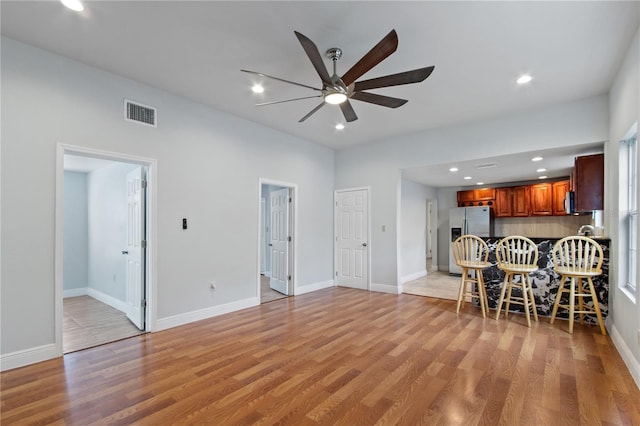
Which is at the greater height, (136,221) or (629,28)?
(629,28)

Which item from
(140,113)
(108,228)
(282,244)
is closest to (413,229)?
(282,244)

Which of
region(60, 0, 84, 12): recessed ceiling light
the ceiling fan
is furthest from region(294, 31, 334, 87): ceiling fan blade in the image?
region(60, 0, 84, 12): recessed ceiling light

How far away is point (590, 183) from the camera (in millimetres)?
4059

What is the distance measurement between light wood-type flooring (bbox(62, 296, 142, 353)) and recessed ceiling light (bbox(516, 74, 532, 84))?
17.8 ft

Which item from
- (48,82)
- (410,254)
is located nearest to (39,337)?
(48,82)

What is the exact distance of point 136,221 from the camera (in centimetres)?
405

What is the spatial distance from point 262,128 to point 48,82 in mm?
2769

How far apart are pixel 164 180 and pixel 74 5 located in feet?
6.41

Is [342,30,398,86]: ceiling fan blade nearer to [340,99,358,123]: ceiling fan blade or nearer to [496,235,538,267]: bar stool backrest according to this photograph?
[340,99,358,123]: ceiling fan blade

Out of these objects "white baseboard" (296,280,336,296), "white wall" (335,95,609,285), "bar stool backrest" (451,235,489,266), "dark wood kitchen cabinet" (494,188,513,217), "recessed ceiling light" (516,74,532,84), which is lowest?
"white baseboard" (296,280,336,296)

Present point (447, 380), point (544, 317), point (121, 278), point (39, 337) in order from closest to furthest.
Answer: point (447, 380)
point (39, 337)
point (544, 317)
point (121, 278)

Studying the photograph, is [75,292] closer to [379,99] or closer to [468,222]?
[379,99]

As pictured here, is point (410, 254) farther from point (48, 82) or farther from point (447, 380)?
point (48, 82)

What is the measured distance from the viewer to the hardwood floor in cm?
211
